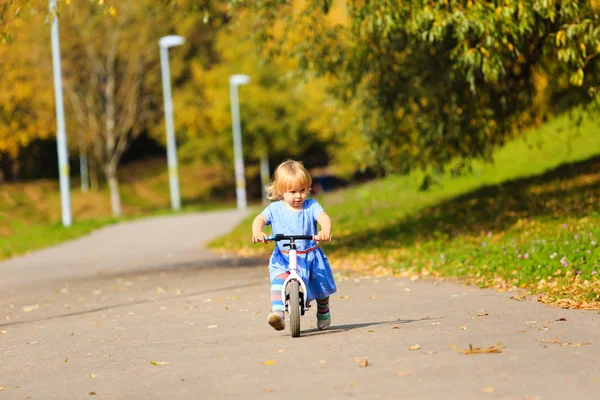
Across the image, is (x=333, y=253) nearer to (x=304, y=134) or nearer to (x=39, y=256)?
(x=39, y=256)

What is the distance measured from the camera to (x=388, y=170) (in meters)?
20.2

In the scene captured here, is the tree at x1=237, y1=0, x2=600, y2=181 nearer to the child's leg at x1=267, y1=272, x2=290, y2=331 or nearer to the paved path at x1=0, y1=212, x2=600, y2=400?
the paved path at x1=0, y1=212, x2=600, y2=400

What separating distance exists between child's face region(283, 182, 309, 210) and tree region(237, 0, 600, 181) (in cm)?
582

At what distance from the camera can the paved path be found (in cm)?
586

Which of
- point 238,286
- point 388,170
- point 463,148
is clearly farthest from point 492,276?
point 388,170

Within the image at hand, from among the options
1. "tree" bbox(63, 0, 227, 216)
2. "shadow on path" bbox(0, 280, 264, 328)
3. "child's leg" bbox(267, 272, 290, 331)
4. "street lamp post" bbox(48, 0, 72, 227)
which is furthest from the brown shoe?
"tree" bbox(63, 0, 227, 216)

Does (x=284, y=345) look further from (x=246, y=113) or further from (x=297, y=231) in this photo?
(x=246, y=113)

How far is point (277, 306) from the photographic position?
8.02m

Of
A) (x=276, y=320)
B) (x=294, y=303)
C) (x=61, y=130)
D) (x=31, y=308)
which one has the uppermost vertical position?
(x=61, y=130)

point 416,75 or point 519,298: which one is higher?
point 416,75

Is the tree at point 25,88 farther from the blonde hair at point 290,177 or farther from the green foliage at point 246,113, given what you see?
the blonde hair at point 290,177

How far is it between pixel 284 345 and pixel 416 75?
1030cm

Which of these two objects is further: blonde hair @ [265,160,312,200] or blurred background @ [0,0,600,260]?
Result: blurred background @ [0,0,600,260]

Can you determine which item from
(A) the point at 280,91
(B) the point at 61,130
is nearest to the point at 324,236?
(B) the point at 61,130
